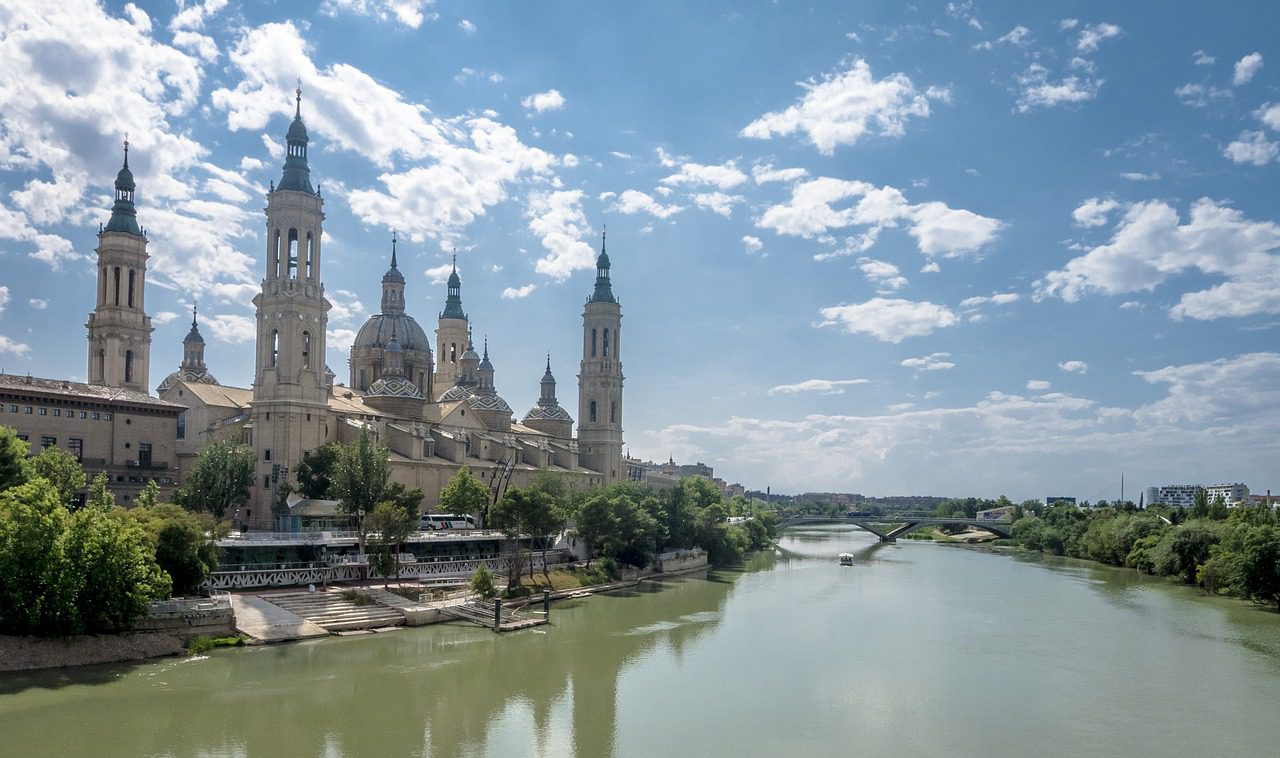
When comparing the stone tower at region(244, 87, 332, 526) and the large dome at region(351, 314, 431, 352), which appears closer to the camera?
the stone tower at region(244, 87, 332, 526)

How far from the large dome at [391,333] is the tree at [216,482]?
87.4 ft

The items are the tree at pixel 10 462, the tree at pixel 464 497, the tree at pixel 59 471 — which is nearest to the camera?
the tree at pixel 10 462

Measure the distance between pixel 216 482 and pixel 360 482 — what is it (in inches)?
209

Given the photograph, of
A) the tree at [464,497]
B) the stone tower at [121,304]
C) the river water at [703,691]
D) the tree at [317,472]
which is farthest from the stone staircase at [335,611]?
the stone tower at [121,304]

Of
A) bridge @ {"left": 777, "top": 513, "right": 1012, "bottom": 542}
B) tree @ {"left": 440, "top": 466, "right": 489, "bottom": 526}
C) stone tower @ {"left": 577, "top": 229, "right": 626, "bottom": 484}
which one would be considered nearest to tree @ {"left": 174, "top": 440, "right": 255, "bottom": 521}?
tree @ {"left": 440, "top": 466, "right": 489, "bottom": 526}

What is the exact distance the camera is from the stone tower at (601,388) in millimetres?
67312

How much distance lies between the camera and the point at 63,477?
30.0m

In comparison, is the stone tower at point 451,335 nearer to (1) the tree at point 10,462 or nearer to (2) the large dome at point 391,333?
(2) the large dome at point 391,333

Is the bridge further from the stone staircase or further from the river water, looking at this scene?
the stone staircase

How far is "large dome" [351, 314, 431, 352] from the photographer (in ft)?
207

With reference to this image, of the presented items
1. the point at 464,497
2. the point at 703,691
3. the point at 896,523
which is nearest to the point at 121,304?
the point at 464,497

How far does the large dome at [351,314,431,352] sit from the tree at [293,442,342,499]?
22.6 metres

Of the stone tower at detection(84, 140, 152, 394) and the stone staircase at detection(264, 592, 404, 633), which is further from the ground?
the stone tower at detection(84, 140, 152, 394)

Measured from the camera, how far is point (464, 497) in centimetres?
4344
